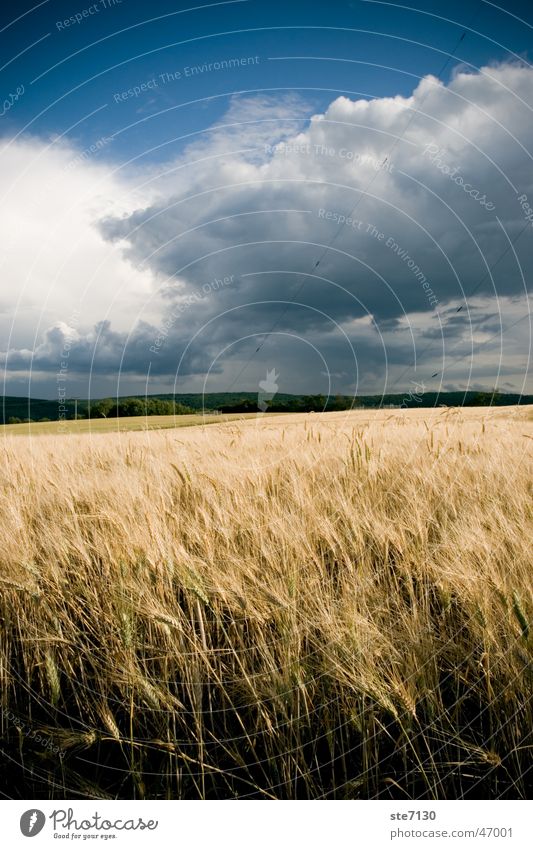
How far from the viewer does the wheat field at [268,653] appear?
1.63 metres

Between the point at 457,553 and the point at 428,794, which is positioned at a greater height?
the point at 457,553

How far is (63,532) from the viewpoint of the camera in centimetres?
291

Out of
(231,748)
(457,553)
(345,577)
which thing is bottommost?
(231,748)

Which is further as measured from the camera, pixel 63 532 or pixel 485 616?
pixel 63 532

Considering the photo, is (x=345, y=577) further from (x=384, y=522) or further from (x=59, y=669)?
(x=59, y=669)

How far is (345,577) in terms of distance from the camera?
2.44m

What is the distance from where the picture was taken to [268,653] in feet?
6.01

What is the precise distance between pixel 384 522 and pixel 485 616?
3.24 ft

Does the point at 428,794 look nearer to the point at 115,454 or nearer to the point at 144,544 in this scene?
the point at 144,544

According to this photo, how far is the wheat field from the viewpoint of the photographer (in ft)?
5.35

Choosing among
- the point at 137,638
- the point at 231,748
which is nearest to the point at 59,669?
the point at 137,638
